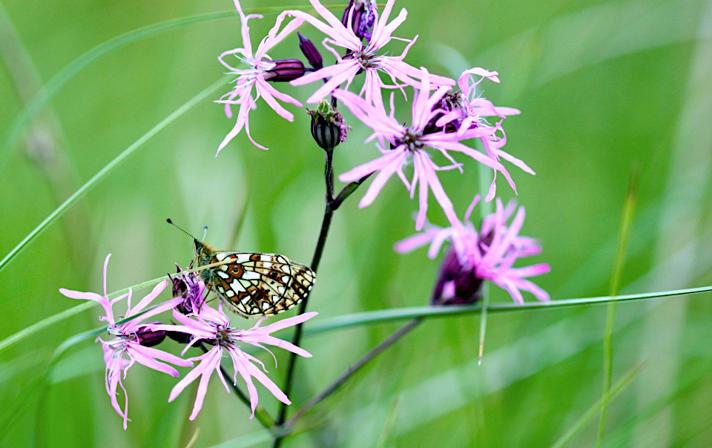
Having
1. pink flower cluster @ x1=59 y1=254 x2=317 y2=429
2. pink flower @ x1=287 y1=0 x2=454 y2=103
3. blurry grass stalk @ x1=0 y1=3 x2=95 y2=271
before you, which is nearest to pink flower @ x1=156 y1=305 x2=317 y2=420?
pink flower cluster @ x1=59 y1=254 x2=317 y2=429

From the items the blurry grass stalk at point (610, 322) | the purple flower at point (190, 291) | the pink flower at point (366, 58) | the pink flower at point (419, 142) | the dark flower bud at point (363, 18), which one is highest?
the dark flower bud at point (363, 18)

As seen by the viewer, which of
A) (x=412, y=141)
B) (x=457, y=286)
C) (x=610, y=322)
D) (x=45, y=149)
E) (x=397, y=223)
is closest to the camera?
(x=412, y=141)

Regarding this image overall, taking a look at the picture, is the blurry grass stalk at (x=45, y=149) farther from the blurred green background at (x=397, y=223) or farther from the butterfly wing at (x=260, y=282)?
the butterfly wing at (x=260, y=282)

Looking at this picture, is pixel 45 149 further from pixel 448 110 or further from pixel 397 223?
pixel 448 110

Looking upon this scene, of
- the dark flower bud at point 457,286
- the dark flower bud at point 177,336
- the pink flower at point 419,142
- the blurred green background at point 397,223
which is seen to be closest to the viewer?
the pink flower at point 419,142

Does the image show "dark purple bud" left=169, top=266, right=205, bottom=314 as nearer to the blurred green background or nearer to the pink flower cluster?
the pink flower cluster

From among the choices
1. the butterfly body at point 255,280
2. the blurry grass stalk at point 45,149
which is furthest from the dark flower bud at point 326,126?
the blurry grass stalk at point 45,149

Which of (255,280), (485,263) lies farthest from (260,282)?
(485,263)
